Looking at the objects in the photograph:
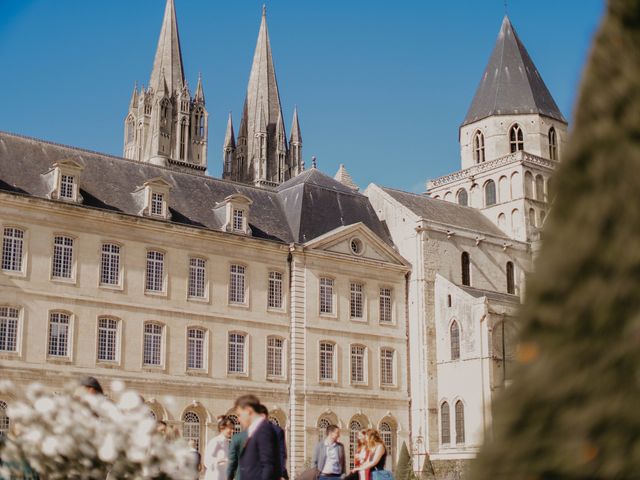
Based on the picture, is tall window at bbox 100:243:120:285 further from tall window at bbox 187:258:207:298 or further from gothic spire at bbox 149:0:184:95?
gothic spire at bbox 149:0:184:95

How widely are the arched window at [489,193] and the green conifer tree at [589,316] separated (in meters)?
46.2

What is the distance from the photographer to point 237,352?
36.8m

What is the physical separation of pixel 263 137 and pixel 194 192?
48845mm

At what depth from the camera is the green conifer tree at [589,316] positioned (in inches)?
109

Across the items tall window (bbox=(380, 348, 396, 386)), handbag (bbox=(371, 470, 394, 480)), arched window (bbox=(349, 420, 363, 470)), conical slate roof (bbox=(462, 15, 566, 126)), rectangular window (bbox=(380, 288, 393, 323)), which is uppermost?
conical slate roof (bbox=(462, 15, 566, 126))

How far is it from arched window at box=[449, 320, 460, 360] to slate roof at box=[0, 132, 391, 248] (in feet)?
17.6

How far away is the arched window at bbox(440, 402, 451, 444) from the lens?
40219mm

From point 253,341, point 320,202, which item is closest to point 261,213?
point 320,202

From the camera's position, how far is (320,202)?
4203 cm

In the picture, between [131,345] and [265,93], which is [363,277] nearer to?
[131,345]

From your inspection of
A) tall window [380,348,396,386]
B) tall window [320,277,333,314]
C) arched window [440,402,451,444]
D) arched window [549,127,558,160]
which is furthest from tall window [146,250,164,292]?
arched window [549,127,558,160]

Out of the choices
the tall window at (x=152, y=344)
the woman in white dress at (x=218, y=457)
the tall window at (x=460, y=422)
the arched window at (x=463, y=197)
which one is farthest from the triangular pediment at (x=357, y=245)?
the woman in white dress at (x=218, y=457)

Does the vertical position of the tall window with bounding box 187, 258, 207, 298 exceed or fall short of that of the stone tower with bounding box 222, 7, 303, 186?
it falls short

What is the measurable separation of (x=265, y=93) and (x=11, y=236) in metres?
57.7
